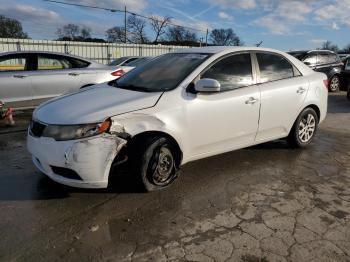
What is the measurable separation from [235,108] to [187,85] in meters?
0.73

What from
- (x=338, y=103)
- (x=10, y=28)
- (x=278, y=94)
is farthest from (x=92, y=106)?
(x=10, y=28)

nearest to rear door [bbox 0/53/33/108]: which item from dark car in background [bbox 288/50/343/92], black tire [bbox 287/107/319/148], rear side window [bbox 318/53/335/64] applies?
black tire [bbox 287/107/319/148]

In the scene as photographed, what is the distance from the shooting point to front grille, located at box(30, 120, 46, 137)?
3.83 meters

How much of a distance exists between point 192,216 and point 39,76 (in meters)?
5.62

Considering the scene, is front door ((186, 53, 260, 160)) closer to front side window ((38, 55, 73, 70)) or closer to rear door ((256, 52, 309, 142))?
rear door ((256, 52, 309, 142))

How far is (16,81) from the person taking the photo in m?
7.68

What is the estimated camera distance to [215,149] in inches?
181

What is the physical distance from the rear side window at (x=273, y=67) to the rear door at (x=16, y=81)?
494 centimetres

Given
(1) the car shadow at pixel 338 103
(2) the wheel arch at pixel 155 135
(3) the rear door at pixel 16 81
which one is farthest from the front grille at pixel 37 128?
(1) the car shadow at pixel 338 103

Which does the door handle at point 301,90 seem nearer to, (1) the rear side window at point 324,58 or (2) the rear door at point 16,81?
(2) the rear door at point 16,81

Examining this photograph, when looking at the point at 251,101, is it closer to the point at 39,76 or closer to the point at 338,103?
the point at 39,76

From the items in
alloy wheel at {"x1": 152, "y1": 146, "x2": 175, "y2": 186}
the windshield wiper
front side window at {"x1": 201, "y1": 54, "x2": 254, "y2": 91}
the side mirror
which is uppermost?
front side window at {"x1": 201, "y1": 54, "x2": 254, "y2": 91}

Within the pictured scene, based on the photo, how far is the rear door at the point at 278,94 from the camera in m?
5.02

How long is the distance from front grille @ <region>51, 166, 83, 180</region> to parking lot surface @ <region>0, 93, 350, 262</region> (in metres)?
0.29
